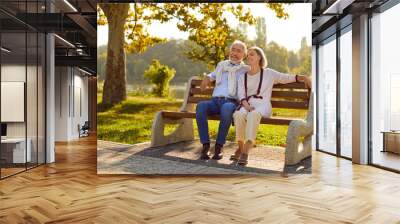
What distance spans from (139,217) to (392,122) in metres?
4.57

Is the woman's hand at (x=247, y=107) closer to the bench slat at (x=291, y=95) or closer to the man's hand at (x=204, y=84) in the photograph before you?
the bench slat at (x=291, y=95)

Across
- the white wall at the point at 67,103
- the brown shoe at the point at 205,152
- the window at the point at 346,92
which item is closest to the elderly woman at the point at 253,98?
the brown shoe at the point at 205,152

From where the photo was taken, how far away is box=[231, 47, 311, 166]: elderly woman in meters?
6.43

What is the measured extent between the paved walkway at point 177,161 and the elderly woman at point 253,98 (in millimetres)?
131

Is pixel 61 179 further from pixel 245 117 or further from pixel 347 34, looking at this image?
pixel 347 34

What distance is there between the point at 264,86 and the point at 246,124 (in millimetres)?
600

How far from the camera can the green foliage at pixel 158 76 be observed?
6617mm

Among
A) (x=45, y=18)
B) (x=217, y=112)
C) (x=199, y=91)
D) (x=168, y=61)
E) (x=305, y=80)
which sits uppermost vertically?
(x=45, y=18)

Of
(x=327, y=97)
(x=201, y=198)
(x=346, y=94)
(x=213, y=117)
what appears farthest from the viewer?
(x=327, y=97)

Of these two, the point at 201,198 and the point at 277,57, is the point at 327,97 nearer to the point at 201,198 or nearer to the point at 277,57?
the point at 277,57

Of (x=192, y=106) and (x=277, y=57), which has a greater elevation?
(x=277, y=57)

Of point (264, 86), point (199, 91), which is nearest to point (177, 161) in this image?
point (199, 91)

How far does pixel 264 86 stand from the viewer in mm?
6492

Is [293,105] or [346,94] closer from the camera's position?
[293,105]
